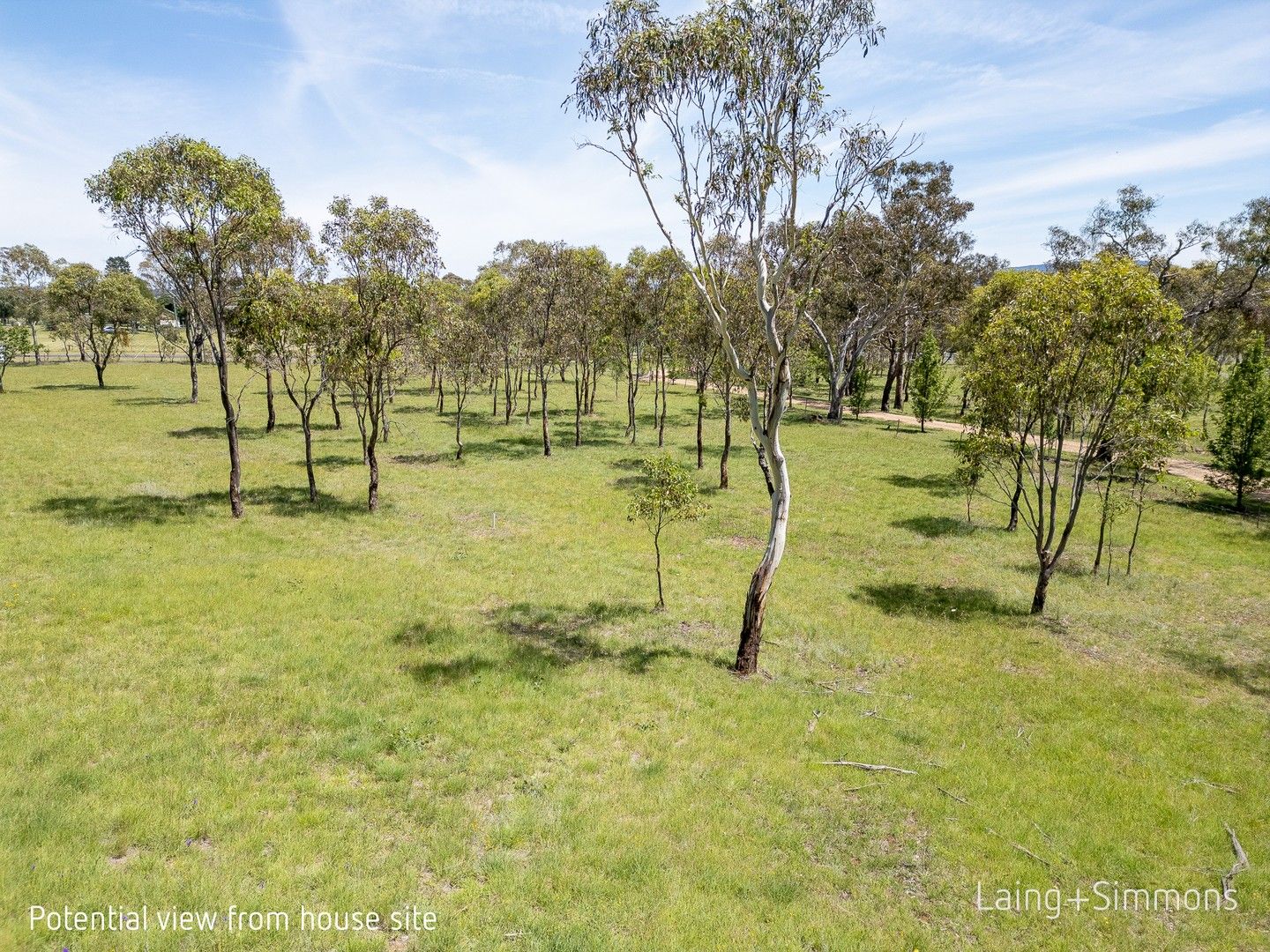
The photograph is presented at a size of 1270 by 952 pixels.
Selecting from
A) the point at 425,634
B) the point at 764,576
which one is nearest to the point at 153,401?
the point at 425,634

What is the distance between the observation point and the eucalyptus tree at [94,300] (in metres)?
65.4

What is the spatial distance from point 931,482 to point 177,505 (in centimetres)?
4446

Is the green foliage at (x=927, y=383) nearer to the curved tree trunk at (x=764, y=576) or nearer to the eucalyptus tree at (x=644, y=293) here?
the eucalyptus tree at (x=644, y=293)

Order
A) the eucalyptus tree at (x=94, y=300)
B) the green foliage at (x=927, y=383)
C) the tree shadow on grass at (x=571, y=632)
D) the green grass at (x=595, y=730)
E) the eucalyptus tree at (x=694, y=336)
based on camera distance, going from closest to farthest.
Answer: the green grass at (x=595, y=730) < the tree shadow on grass at (x=571, y=632) < the eucalyptus tree at (x=694, y=336) < the green foliage at (x=927, y=383) < the eucalyptus tree at (x=94, y=300)

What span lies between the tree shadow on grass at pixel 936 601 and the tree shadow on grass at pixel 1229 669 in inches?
192

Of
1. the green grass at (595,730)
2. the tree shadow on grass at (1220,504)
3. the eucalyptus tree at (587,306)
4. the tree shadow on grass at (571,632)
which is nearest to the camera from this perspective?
the green grass at (595,730)

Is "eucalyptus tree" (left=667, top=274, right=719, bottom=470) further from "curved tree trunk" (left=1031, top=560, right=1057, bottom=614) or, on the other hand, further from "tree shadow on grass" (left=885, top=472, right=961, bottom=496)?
"curved tree trunk" (left=1031, top=560, right=1057, bottom=614)

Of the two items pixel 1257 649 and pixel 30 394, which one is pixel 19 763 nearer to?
pixel 1257 649

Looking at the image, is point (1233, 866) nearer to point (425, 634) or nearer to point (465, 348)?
point (425, 634)

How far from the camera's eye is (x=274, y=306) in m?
28.6

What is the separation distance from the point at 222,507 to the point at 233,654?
15.8 metres

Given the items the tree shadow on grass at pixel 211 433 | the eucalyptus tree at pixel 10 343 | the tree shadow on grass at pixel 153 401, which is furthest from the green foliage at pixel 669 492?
the eucalyptus tree at pixel 10 343

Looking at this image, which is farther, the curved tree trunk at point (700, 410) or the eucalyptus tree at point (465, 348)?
the eucalyptus tree at point (465, 348)

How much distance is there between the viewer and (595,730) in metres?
14.2
